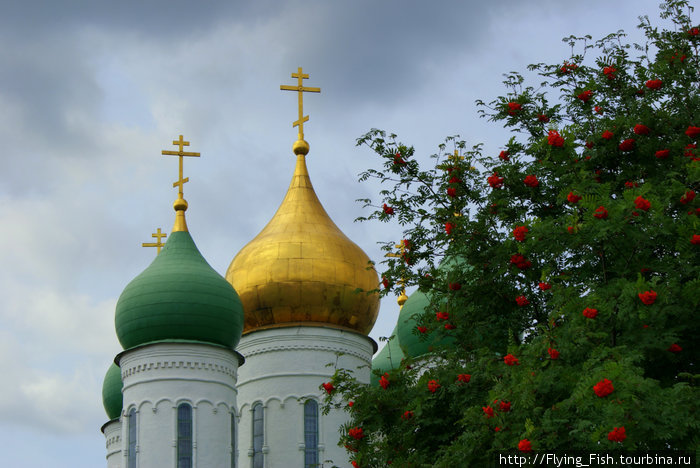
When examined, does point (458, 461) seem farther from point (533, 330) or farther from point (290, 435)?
point (290, 435)

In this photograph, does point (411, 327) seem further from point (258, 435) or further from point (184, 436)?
point (184, 436)

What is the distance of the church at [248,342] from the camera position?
22.2m

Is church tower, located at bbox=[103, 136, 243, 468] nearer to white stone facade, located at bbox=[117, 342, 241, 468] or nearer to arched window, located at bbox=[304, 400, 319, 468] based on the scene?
white stone facade, located at bbox=[117, 342, 241, 468]

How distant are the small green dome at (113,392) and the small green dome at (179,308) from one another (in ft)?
19.2

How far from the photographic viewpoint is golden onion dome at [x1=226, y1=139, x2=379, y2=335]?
24250mm

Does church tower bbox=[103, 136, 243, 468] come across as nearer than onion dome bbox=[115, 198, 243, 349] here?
Yes

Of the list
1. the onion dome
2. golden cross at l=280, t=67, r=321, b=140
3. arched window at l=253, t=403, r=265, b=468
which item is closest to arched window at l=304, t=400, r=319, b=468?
arched window at l=253, t=403, r=265, b=468

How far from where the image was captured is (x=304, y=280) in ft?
79.4

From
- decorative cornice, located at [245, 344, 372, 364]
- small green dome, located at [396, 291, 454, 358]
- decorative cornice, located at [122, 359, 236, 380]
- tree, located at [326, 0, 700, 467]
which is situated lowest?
tree, located at [326, 0, 700, 467]

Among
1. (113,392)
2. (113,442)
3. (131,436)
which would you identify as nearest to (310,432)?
(131,436)

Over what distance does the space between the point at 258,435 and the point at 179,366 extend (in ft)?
8.53

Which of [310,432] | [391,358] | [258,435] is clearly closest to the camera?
[310,432]

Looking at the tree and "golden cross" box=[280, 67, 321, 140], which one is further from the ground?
"golden cross" box=[280, 67, 321, 140]

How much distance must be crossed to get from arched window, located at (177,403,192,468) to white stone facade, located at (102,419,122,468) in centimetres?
741
